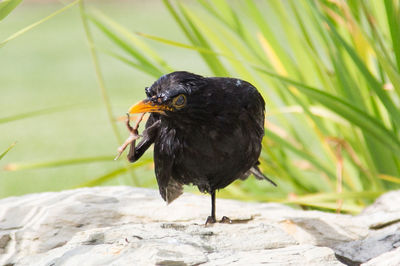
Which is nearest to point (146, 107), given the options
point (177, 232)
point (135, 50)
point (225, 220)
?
point (177, 232)

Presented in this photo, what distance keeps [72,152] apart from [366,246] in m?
1.97

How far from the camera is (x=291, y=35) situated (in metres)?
2.05

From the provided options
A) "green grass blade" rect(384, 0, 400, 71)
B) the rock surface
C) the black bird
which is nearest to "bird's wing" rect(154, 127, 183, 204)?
the black bird

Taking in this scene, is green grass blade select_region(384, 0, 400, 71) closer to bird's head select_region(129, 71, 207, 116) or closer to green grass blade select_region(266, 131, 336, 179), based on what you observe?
green grass blade select_region(266, 131, 336, 179)

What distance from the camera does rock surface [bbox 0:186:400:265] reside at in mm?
1091

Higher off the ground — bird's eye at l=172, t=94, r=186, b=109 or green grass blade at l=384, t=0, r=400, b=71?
green grass blade at l=384, t=0, r=400, b=71

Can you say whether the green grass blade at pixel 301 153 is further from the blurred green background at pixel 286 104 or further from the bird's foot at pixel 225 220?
the bird's foot at pixel 225 220

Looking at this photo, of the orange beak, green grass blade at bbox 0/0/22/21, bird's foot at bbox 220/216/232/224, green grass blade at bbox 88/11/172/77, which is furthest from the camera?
green grass blade at bbox 88/11/172/77

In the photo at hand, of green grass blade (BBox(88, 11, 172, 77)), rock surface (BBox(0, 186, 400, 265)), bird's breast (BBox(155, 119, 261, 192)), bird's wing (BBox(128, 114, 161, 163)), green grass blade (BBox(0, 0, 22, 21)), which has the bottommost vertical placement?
rock surface (BBox(0, 186, 400, 265))

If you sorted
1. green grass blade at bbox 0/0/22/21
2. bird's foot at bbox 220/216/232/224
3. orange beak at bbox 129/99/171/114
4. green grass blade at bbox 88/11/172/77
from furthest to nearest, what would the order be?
green grass blade at bbox 88/11/172/77
bird's foot at bbox 220/216/232/224
green grass blade at bbox 0/0/22/21
orange beak at bbox 129/99/171/114

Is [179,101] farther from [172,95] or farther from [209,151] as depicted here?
[209,151]

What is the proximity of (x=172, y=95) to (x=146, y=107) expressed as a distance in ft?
0.18

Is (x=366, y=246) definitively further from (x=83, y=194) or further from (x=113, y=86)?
(x=113, y=86)

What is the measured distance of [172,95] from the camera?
3.49 feet
